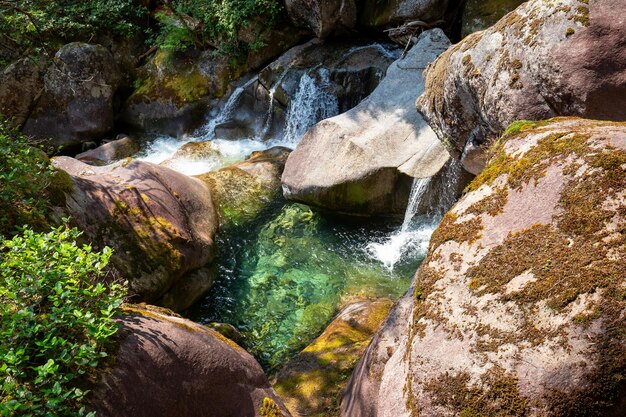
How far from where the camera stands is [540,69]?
4902mm

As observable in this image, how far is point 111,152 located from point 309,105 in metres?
6.03

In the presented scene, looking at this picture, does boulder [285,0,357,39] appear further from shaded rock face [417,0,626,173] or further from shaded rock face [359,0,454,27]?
shaded rock face [417,0,626,173]

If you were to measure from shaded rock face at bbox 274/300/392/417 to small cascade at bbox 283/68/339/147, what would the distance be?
7.35 m

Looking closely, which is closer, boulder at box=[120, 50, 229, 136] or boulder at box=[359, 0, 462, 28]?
boulder at box=[359, 0, 462, 28]

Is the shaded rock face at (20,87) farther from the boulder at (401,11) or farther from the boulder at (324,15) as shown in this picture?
the boulder at (401,11)

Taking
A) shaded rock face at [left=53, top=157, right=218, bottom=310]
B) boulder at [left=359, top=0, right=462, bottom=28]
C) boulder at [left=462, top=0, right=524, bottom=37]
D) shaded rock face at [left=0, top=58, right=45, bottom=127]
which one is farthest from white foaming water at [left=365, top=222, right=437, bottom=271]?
shaded rock face at [left=0, top=58, right=45, bottom=127]

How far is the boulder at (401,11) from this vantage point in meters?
11.2

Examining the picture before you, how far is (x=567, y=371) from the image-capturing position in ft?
7.48

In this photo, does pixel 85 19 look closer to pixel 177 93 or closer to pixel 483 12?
pixel 177 93

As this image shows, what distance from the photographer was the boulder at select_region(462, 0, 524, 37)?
10133 mm

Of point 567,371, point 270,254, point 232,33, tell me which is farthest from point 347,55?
point 567,371

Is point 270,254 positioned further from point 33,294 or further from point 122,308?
point 33,294

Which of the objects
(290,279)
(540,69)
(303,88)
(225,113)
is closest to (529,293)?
(540,69)

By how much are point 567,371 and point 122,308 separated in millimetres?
3383
